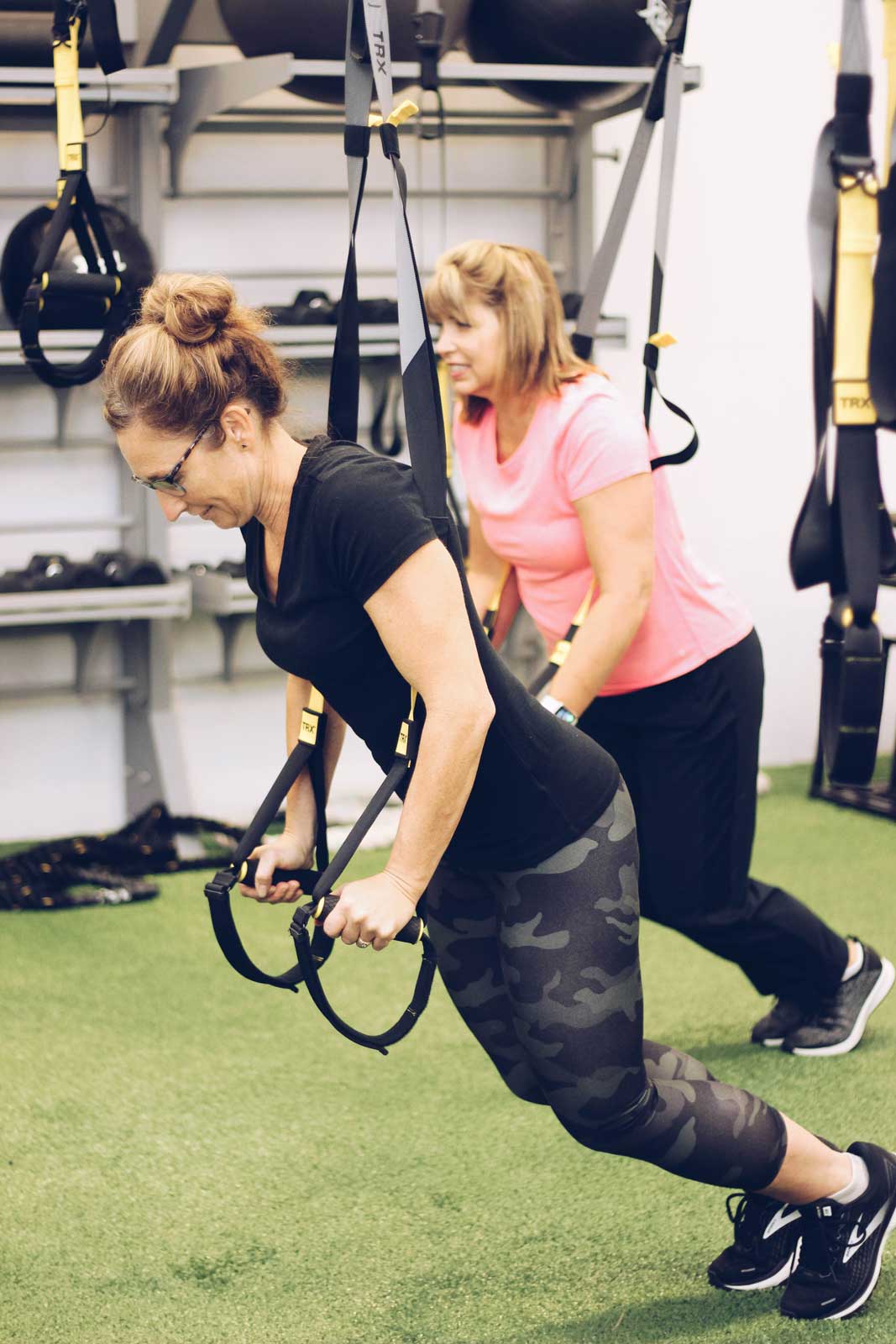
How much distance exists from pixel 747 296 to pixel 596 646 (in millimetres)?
3226

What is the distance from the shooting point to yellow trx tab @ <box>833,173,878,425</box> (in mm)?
1876

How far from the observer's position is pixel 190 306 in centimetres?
154

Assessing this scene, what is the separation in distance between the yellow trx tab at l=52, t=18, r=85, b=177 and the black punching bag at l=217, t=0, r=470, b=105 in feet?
4.09

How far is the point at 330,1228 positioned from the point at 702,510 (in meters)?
3.43

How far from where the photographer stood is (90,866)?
13.9 feet

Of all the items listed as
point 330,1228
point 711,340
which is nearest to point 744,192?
point 711,340

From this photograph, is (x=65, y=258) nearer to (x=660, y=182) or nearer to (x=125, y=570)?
(x=125, y=570)

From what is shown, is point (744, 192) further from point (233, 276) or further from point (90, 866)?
point (90, 866)

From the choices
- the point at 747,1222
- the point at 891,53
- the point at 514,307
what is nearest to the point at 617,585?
the point at 514,307

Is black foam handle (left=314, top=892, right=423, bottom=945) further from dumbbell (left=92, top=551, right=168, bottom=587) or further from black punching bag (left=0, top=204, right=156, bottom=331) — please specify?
dumbbell (left=92, top=551, right=168, bottom=587)

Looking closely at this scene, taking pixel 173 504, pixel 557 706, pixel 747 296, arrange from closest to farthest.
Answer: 1. pixel 173 504
2. pixel 557 706
3. pixel 747 296

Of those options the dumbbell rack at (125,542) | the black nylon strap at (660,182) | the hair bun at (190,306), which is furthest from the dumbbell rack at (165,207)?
the hair bun at (190,306)

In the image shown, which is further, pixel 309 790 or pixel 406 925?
pixel 309 790

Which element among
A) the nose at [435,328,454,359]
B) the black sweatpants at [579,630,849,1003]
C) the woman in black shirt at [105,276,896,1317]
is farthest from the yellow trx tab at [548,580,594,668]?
the woman in black shirt at [105,276,896,1317]
